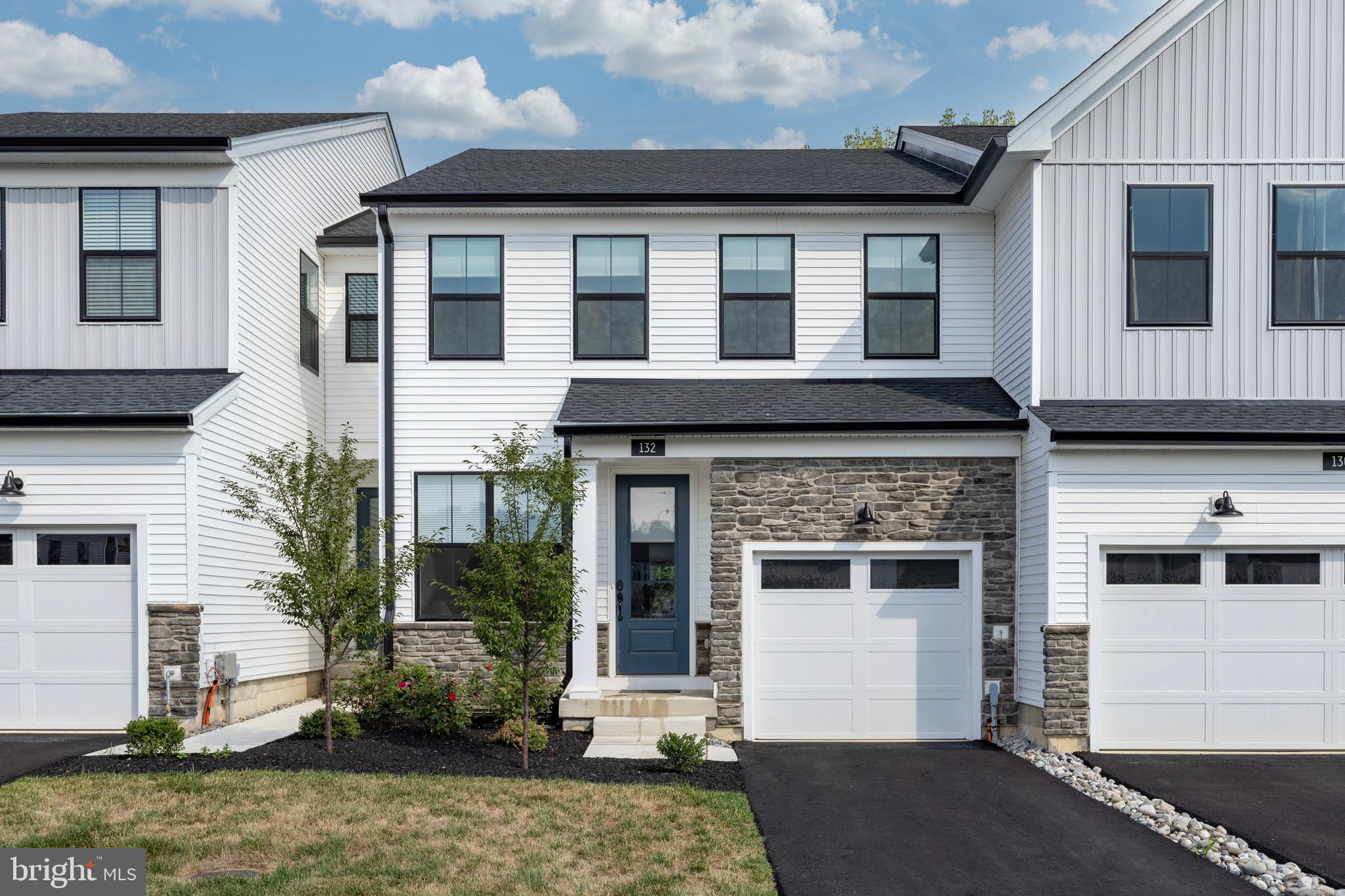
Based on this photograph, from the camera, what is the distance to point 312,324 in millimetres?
14578

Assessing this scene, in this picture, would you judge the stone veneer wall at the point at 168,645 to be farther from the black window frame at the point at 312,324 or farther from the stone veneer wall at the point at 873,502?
the stone veneer wall at the point at 873,502

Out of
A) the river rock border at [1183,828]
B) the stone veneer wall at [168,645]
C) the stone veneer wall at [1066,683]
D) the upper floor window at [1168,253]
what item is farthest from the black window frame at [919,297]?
the stone veneer wall at [168,645]

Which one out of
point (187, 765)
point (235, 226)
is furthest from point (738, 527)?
point (235, 226)

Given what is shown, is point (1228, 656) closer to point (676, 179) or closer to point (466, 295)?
point (676, 179)

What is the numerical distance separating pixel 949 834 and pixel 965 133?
36.3 feet

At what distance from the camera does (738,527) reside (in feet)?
37.0

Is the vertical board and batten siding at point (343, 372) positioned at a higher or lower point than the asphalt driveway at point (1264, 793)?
higher

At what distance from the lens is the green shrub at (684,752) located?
9203 mm

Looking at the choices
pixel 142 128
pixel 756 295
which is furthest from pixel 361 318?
pixel 756 295

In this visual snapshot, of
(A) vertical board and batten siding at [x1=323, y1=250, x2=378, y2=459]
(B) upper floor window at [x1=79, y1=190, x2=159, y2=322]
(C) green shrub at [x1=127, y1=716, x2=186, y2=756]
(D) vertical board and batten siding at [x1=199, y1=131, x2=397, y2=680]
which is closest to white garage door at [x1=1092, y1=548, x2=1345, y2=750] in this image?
(C) green shrub at [x1=127, y1=716, x2=186, y2=756]

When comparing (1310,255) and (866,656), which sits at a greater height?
(1310,255)

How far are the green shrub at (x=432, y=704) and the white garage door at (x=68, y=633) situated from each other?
9.14 feet

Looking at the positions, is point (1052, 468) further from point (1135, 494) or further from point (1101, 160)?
point (1101, 160)

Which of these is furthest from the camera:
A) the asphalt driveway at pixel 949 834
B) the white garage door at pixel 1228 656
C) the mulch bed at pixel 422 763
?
the white garage door at pixel 1228 656
